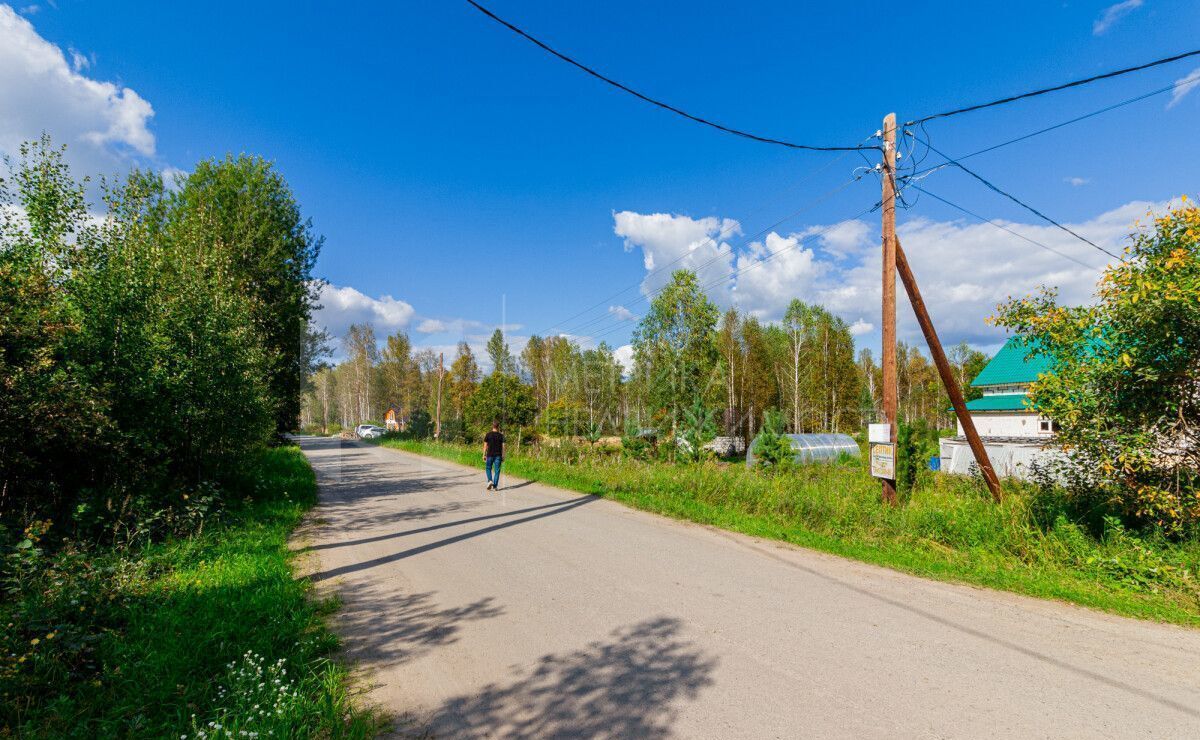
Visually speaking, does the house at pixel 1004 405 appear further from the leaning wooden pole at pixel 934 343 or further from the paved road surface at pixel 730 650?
the paved road surface at pixel 730 650

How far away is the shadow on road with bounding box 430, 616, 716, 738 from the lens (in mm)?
3258

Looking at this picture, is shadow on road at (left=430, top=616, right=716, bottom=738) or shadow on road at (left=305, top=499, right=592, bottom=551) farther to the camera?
shadow on road at (left=305, top=499, right=592, bottom=551)

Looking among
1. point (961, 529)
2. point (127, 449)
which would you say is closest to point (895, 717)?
point (961, 529)

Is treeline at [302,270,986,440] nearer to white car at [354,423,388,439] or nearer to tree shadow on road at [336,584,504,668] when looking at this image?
white car at [354,423,388,439]

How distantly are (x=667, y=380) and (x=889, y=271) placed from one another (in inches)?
740

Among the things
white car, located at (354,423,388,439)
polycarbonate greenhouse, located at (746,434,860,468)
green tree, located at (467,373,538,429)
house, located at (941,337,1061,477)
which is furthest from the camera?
white car, located at (354,423,388,439)

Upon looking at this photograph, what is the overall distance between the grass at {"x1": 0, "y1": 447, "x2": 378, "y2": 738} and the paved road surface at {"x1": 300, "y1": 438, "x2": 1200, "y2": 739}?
485mm

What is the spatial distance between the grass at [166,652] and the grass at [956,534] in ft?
22.1

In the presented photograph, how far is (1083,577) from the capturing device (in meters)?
6.21

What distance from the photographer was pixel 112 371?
7215 mm

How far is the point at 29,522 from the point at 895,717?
8.88 meters

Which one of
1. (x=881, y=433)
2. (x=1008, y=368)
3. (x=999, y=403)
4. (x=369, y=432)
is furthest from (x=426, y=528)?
(x=369, y=432)

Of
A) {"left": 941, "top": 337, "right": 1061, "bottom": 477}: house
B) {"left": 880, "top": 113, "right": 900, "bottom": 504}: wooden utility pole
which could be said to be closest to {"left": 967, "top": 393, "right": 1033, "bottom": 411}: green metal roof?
{"left": 941, "top": 337, "right": 1061, "bottom": 477}: house

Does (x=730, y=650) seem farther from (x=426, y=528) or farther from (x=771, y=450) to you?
(x=771, y=450)
